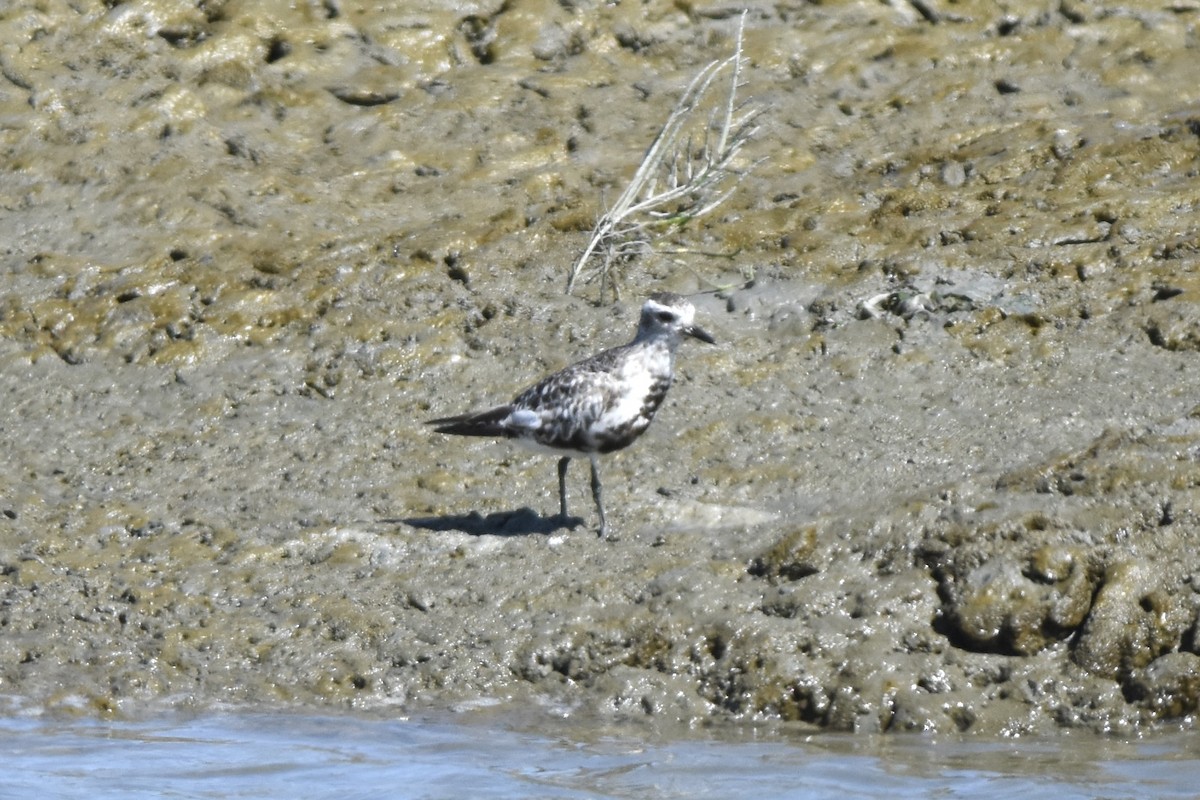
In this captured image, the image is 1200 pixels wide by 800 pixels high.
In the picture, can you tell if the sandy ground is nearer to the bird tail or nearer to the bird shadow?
the bird shadow

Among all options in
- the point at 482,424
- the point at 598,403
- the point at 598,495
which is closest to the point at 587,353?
the point at 482,424

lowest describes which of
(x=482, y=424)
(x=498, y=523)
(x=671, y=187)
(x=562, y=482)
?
(x=498, y=523)

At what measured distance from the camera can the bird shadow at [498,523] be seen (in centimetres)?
944

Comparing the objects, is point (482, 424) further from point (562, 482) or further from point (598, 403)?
point (598, 403)

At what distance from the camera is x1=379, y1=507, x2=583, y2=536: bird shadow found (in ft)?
31.0

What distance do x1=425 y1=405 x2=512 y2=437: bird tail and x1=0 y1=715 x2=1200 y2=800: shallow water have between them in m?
2.10

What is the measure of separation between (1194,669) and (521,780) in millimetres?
2788

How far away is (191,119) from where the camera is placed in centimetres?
1359

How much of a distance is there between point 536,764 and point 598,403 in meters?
2.53

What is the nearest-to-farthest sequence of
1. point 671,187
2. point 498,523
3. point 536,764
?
point 536,764
point 498,523
point 671,187

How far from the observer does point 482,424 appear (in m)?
9.67

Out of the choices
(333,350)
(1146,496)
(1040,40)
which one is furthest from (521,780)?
(1040,40)

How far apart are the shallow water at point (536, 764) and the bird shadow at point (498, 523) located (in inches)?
64.5

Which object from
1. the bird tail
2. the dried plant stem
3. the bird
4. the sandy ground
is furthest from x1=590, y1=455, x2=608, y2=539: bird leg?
the dried plant stem
